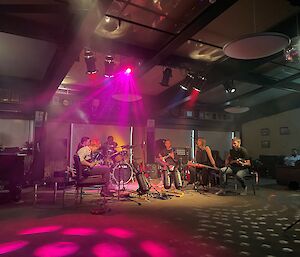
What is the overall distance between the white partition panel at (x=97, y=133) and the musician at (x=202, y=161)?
12.3 feet

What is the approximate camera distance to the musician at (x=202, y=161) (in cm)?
612

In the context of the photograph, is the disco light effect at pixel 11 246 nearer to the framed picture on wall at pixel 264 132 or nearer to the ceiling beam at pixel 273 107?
the ceiling beam at pixel 273 107

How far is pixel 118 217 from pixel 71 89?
5.68 meters

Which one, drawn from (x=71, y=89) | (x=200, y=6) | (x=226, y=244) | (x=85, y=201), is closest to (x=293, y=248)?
(x=226, y=244)

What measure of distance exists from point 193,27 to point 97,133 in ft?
20.3

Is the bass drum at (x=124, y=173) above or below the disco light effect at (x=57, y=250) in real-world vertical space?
above

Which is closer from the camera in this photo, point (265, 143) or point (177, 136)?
point (177, 136)

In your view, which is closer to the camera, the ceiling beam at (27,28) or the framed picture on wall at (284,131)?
the ceiling beam at (27,28)

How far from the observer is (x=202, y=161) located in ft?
20.6

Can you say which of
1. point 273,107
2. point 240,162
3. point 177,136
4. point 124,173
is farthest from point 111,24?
point 273,107

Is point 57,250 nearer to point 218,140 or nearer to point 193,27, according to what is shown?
point 193,27

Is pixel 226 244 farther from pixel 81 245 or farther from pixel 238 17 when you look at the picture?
pixel 238 17

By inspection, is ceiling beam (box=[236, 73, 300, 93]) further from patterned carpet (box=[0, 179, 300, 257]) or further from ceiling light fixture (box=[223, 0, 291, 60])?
patterned carpet (box=[0, 179, 300, 257])

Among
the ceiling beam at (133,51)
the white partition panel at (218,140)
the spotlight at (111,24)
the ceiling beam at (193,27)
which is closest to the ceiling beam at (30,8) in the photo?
the spotlight at (111,24)
